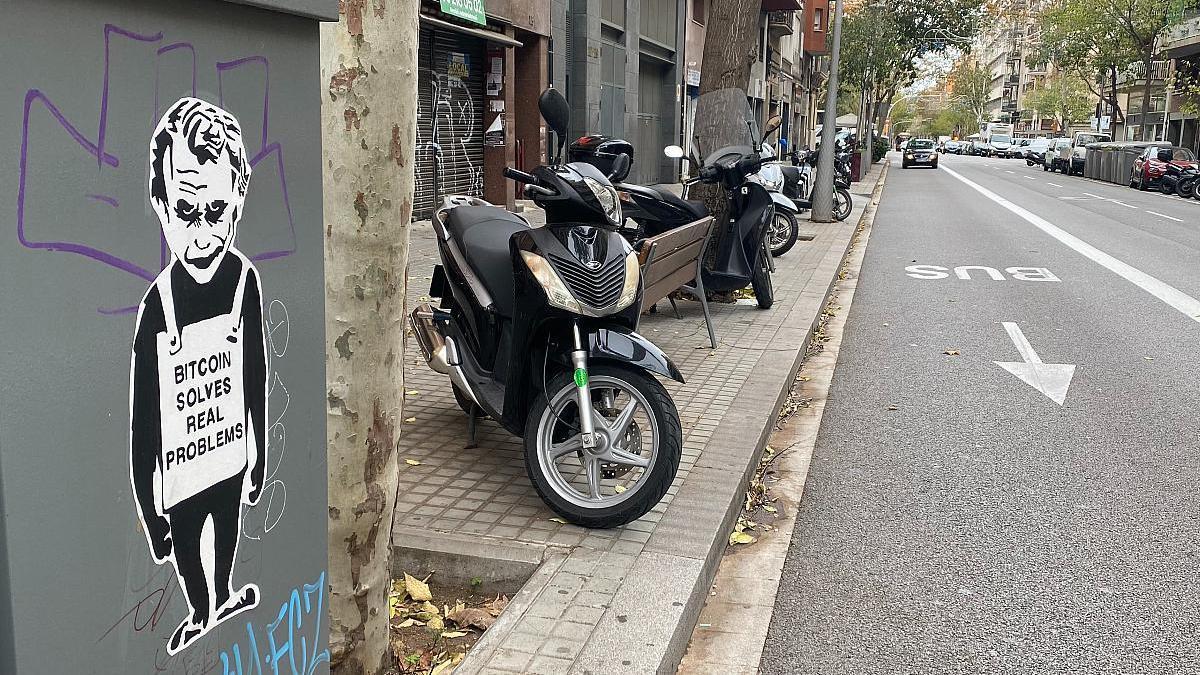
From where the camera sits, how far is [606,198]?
4.51 metres

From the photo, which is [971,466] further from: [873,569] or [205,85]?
[205,85]

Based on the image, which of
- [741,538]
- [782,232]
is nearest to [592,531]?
[741,538]

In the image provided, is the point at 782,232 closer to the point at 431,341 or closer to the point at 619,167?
the point at 619,167

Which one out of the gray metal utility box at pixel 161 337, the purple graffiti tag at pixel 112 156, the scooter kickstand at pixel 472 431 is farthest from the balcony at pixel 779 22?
the purple graffiti tag at pixel 112 156

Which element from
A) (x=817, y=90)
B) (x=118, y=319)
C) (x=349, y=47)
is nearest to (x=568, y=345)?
(x=349, y=47)

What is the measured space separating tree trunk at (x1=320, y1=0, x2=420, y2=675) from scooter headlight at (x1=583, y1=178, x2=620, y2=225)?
1636mm

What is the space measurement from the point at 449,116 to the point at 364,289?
15151 millimetres

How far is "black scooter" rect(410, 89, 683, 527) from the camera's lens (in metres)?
4.23

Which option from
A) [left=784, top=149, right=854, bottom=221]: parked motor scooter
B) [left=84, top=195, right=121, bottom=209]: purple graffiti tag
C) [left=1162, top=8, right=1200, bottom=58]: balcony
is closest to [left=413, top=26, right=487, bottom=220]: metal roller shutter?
[left=784, top=149, right=854, bottom=221]: parked motor scooter

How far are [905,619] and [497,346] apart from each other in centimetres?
212

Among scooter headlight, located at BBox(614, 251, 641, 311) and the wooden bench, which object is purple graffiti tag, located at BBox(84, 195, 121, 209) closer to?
scooter headlight, located at BBox(614, 251, 641, 311)

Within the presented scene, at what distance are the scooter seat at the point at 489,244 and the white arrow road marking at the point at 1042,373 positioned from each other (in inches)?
155

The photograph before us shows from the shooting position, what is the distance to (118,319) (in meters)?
1.76

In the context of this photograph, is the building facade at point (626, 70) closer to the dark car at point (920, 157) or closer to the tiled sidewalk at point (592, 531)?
the tiled sidewalk at point (592, 531)
